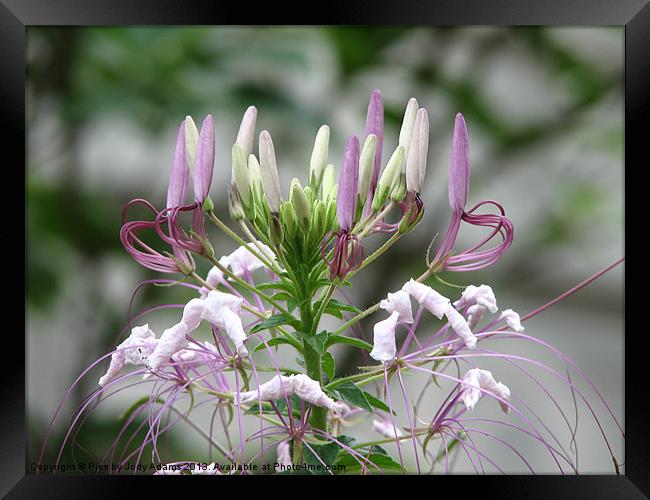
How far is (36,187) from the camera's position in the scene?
5.15 ft

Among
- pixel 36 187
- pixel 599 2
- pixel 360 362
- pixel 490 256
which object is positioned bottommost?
pixel 360 362

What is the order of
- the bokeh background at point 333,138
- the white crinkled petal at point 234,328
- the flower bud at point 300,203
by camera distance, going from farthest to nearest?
the bokeh background at point 333,138 < the flower bud at point 300,203 < the white crinkled petal at point 234,328

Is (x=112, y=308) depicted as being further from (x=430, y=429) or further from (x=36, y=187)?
(x=430, y=429)

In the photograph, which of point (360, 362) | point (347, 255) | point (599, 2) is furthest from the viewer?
point (360, 362)

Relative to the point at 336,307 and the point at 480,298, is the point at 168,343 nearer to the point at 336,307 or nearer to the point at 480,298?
the point at 336,307

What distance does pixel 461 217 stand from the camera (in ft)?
2.70

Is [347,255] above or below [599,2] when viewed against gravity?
below

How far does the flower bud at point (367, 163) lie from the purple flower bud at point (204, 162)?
0.52ft

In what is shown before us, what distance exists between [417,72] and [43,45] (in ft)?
2.65

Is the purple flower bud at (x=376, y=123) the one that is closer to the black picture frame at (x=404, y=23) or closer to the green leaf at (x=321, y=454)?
the black picture frame at (x=404, y=23)

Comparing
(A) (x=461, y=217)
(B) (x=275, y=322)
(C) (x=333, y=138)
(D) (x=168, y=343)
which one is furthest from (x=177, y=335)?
(C) (x=333, y=138)

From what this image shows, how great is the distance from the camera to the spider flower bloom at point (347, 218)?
75cm

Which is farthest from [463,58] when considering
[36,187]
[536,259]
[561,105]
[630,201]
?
[36,187]

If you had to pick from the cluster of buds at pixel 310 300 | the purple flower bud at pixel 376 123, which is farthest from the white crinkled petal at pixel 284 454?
the purple flower bud at pixel 376 123
